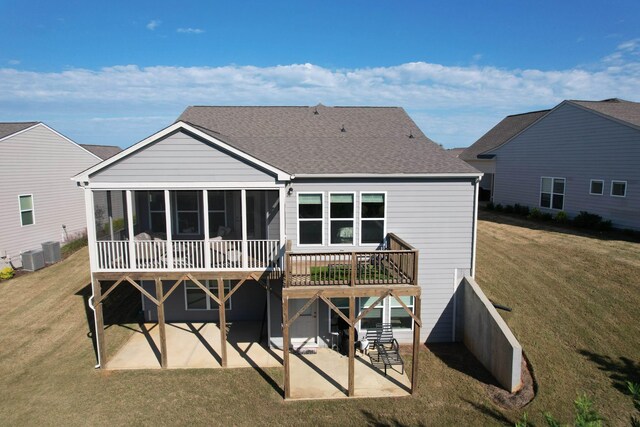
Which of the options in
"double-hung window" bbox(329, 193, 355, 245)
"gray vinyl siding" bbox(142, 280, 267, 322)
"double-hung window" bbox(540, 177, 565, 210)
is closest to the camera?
"double-hung window" bbox(329, 193, 355, 245)

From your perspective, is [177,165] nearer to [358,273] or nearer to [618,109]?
[358,273]

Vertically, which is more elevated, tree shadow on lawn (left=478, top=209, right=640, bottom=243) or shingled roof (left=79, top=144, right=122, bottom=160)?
shingled roof (left=79, top=144, right=122, bottom=160)

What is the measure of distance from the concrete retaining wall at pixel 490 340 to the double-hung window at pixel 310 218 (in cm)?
522

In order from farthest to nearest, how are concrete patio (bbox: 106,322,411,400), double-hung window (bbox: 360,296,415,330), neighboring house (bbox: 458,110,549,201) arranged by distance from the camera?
neighboring house (bbox: 458,110,549,201) < double-hung window (bbox: 360,296,415,330) < concrete patio (bbox: 106,322,411,400)

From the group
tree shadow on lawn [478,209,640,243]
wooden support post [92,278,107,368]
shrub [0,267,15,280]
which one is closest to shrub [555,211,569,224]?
tree shadow on lawn [478,209,640,243]

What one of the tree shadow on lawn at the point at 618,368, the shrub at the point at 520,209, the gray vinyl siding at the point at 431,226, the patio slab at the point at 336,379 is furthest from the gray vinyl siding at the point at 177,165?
the shrub at the point at 520,209

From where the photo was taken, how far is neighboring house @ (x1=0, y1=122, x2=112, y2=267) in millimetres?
19094

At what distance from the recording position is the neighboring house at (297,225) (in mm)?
11609

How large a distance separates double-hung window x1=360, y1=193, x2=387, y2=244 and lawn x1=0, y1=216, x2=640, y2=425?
4153mm

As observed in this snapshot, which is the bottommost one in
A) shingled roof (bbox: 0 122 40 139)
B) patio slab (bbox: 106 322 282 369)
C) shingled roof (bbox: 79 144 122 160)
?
patio slab (bbox: 106 322 282 369)

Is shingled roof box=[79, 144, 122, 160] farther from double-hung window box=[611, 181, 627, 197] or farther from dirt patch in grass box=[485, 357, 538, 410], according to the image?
double-hung window box=[611, 181, 627, 197]

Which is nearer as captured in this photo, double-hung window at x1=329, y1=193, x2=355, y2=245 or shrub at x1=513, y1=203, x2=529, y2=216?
double-hung window at x1=329, y1=193, x2=355, y2=245

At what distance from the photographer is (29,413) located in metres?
9.98

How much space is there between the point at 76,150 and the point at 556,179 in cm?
2784
